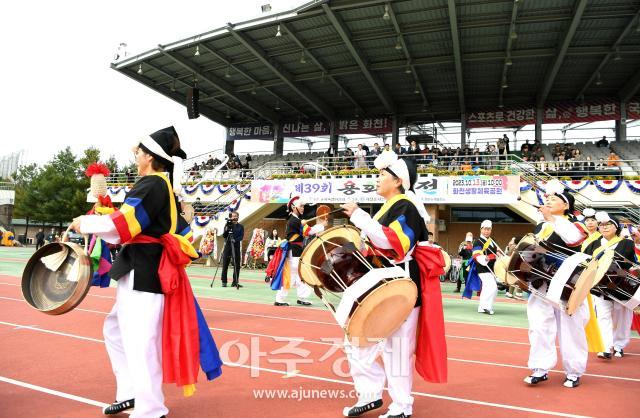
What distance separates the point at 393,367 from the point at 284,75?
21654 mm

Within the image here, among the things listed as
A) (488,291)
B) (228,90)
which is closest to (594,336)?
(488,291)

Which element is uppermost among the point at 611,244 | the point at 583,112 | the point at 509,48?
the point at 509,48

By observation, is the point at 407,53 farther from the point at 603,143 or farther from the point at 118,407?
the point at 118,407

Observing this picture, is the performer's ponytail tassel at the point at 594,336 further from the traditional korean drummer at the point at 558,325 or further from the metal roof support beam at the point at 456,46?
the metal roof support beam at the point at 456,46

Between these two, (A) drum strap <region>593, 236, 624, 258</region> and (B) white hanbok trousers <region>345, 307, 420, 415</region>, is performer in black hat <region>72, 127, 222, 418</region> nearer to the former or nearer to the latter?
(B) white hanbok trousers <region>345, 307, 420, 415</region>

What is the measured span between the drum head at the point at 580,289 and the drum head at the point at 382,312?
1917mm

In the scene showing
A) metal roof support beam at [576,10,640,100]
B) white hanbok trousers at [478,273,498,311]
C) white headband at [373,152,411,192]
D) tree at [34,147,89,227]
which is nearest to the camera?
white headband at [373,152,411,192]

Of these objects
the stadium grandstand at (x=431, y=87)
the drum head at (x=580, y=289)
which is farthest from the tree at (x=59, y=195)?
the drum head at (x=580, y=289)

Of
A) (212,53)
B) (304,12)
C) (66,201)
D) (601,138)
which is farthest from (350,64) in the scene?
(66,201)

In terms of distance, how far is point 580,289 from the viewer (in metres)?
4.22

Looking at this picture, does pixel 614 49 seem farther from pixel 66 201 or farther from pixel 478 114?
pixel 66 201

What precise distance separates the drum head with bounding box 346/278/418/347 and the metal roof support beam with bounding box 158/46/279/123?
22.3m

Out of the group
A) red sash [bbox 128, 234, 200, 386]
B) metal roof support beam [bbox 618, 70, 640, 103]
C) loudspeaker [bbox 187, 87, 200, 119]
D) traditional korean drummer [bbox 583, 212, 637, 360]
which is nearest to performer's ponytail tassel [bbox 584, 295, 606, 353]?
traditional korean drummer [bbox 583, 212, 637, 360]

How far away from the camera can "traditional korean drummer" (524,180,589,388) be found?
4.45 meters
